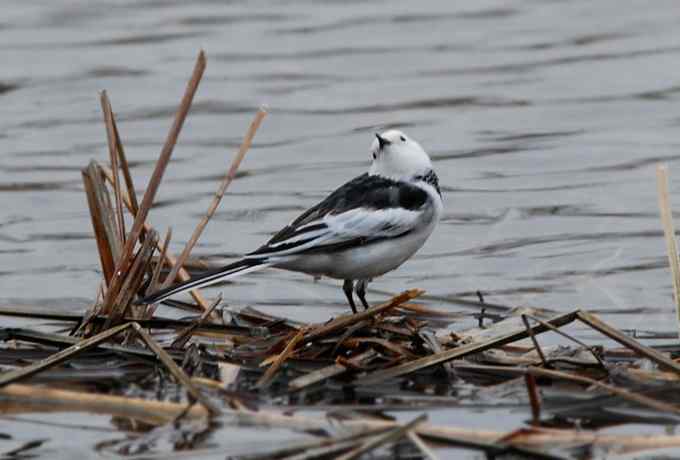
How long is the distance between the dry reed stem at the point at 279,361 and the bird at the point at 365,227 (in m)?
0.56

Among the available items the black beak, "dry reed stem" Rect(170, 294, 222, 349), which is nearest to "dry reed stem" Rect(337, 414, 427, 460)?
"dry reed stem" Rect(170, 294, 222, 349)

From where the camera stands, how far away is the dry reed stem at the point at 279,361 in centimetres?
742

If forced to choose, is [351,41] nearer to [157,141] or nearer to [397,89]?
[397,89]

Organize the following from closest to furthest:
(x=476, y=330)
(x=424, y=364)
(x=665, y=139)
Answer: (x=424, y=364)
(x=476, y=330)
(x=665, y=139)

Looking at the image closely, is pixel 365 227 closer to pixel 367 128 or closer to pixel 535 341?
pixel 535 341

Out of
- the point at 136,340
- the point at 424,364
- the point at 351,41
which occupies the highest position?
the point at 351,41

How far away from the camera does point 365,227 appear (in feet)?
28.2

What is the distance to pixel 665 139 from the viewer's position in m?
14.0

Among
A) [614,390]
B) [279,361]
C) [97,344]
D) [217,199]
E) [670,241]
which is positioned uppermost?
[217,199]

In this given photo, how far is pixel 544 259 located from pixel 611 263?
19.2 inches

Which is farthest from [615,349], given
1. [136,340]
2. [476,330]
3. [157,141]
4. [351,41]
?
[351,41]

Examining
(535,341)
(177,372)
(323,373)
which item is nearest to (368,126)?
(323,373)

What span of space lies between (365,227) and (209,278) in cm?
112

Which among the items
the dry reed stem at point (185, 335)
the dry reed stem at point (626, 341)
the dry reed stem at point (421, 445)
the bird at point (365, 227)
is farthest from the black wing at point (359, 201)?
the dry reed stem at point (421, 445)
